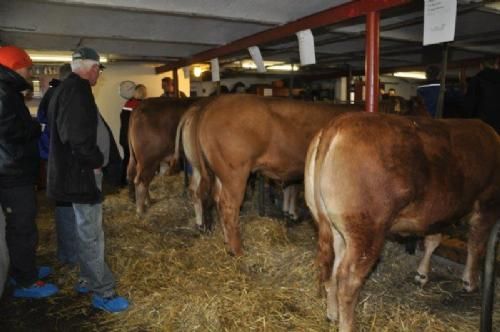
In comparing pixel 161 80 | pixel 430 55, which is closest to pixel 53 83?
pixel 161 80

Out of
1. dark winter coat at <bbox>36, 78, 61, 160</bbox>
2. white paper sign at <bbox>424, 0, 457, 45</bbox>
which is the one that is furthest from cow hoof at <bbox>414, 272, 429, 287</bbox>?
dark winter coat at <bbox>36, 78, 61, 160</bbox>

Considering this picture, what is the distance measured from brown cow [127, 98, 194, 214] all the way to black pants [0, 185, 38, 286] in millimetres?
2683

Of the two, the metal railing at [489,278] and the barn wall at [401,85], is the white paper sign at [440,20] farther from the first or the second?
the barn wall at [401,85]

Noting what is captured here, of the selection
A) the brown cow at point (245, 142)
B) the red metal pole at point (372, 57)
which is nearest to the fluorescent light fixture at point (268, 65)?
the brown cow at point (245, 142)

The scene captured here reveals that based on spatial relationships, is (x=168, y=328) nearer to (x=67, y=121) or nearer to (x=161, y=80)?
(x=67, y=121)

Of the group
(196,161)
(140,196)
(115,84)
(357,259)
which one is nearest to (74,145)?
(357,259)

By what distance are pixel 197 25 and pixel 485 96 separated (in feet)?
13.3

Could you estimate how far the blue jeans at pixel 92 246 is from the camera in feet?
10.9

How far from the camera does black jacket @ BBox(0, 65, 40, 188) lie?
11.1ft

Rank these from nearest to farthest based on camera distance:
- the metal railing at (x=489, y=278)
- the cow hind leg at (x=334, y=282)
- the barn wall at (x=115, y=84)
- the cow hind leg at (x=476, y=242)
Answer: the metal railing at (x=489, y=278) < the cow hind leg at (x=334, y=282) < the cow hind leg at (x=476, y=242) < the barn wall at (x=115, y=84)

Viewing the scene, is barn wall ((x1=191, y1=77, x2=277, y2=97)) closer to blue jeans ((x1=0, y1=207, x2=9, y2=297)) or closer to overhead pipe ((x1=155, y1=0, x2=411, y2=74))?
overhead pipe ((x1=155, y1=0, x2=411, y2=74))

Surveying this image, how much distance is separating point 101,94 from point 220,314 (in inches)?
319

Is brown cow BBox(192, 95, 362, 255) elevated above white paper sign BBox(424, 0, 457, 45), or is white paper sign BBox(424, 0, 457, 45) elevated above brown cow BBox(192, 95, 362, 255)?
white paper sign BBox(424, 0, 457, 45)

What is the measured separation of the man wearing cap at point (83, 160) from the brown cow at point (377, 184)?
1.74m
